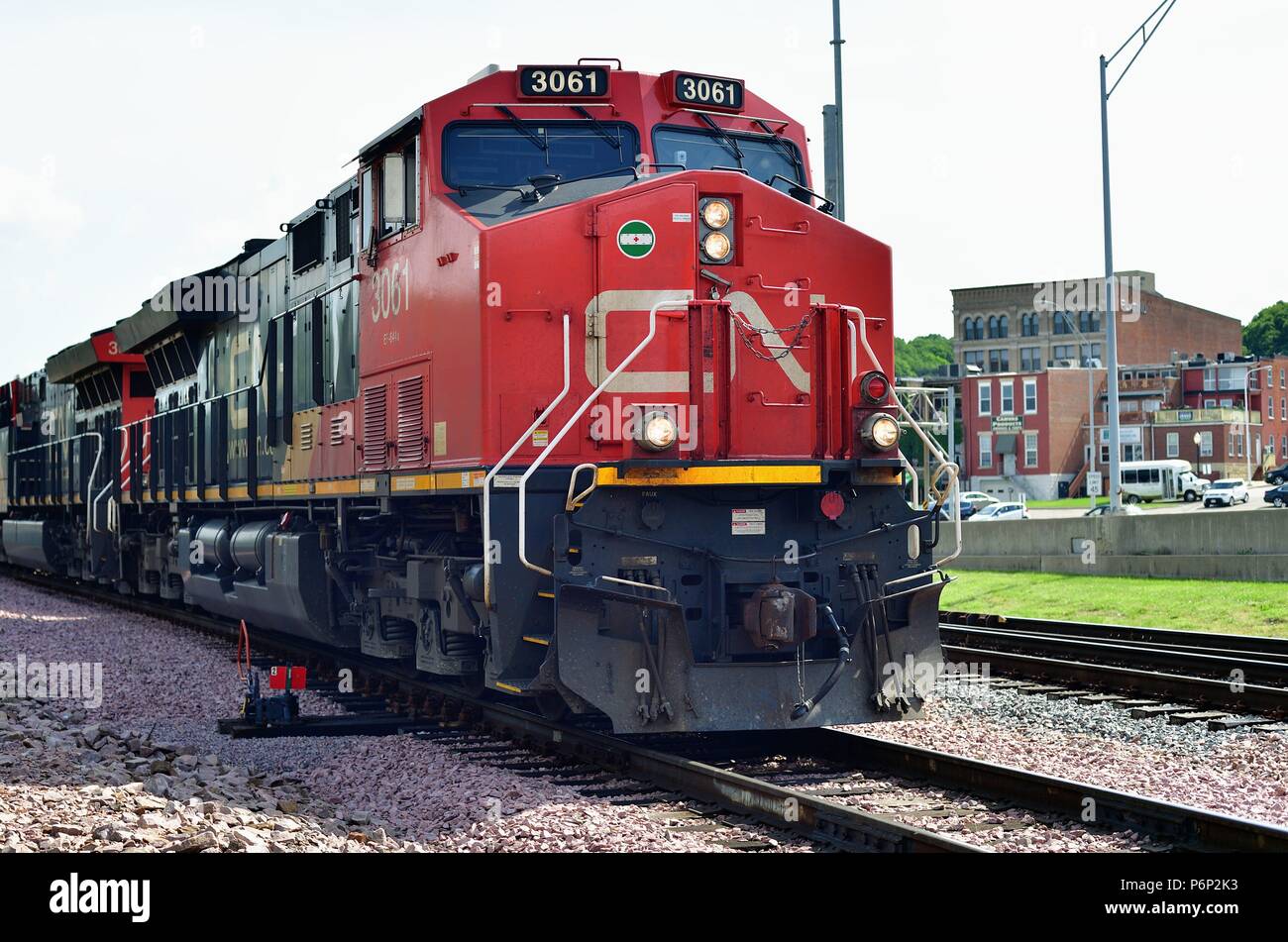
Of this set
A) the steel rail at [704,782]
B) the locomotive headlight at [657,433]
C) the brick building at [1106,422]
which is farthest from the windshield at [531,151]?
the brick building at [1106,422]

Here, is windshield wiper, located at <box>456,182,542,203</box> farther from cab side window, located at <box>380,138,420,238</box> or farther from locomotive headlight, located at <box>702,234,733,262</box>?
locomotive headlight, located at <box>702,234,733,262</box>

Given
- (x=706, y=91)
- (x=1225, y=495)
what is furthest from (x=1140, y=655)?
(x=1225, y=495)

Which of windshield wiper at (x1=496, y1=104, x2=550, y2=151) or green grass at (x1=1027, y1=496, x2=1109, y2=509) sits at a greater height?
windshield wiper at (x1=496, y1=104, x2=550, y2=151)

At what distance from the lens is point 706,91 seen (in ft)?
34.5

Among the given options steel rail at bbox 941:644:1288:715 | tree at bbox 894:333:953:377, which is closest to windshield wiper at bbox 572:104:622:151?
steel rail at bbox 941:644:1288:715

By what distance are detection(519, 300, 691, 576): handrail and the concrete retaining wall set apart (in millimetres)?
15785

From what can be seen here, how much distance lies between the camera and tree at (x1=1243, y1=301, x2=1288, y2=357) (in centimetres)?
12862

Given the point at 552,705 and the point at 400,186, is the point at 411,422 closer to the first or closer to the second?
the point at 400,186

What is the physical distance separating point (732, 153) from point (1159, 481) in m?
63.6

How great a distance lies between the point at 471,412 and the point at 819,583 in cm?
261

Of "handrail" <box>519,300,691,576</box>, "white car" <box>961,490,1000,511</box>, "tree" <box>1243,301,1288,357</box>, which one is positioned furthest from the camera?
"tree" <box>1243,301,1288,357</box>
